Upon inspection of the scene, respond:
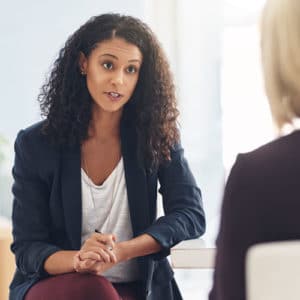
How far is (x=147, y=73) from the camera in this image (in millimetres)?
1939

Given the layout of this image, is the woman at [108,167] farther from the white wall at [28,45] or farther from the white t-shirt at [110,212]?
the white wall at [28,45]

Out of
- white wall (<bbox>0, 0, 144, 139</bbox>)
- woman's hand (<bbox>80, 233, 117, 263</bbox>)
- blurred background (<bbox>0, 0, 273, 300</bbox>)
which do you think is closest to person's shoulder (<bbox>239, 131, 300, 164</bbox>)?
woman's hand (<bbox>80, 233, 117, 263</bbox>)

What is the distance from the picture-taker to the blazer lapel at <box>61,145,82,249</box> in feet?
6.08

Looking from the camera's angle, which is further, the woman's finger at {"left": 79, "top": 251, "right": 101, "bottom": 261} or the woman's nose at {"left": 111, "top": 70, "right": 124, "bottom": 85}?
the woman's nose at {"left": 111, "top": 70, "right": 124, "bottom": 85}

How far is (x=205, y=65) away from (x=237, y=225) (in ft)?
4.96

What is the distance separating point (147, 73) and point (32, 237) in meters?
0.55

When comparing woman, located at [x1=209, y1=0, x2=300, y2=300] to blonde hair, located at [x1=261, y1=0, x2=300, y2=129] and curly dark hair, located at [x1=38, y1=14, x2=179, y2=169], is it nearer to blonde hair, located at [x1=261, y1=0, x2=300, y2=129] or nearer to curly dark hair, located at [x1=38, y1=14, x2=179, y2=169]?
blonde hair, located at [x1=261, y1=0, x2=300, y2=129]

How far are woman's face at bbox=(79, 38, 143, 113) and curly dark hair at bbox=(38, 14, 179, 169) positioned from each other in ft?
0.07

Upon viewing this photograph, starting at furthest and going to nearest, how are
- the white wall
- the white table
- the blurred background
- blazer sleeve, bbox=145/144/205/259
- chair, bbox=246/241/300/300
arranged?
the white wall → the blurred background → the white table → blazer sleeve, bbox=145/144/205/259 → chair, bbox=246/241/300/300

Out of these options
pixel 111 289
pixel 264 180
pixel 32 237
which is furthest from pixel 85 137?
pixel 264 180

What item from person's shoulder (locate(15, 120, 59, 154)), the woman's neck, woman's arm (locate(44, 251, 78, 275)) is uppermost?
the woman's neck

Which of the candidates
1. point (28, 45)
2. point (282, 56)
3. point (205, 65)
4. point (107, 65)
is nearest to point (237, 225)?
point (282, 56)

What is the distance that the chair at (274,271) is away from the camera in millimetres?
973

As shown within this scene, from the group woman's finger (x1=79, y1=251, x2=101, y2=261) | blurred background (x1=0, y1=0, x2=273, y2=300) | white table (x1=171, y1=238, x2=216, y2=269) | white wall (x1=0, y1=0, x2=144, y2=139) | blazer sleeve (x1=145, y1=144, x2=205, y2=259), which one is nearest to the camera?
woman's finger (x1=79, y1=251, x2=101, y2=261)
